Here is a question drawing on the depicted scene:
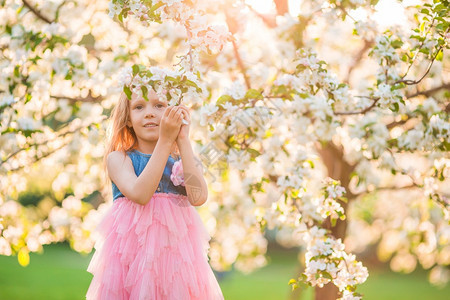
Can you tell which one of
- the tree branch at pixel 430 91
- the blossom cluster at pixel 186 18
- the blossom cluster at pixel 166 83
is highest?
the tree branch at pixel 430 91

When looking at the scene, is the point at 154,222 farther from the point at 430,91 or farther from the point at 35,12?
the point at 430,91

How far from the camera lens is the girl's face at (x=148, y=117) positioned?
2588 mm

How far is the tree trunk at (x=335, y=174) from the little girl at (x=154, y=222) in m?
2.78

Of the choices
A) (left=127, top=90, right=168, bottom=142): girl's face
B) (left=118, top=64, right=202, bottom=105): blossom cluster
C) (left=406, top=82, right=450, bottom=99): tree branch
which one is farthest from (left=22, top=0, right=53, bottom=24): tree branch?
(left=406, top=82, right=450, bottom=99): tree branch

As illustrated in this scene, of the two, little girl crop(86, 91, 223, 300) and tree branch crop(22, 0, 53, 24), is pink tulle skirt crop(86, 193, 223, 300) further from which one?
tree branch crop(22, 0, 53, 24)

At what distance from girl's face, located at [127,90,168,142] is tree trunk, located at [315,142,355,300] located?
2.76 meters

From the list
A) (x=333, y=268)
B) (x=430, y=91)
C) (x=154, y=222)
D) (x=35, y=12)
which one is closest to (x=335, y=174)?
(x=430, y=91)

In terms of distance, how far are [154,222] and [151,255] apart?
15cm

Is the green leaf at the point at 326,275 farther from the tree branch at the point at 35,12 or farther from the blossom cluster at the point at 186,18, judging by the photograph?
the tree branch at the point at 35,12

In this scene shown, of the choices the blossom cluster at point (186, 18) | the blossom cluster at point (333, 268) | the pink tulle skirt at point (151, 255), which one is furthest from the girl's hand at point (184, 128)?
the blossom cluster at point (333, 268)

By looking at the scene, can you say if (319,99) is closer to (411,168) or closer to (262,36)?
(411,168)

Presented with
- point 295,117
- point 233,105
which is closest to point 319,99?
point 295,117

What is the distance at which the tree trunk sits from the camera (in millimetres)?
5173

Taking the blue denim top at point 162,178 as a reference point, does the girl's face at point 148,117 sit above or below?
above
